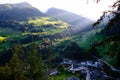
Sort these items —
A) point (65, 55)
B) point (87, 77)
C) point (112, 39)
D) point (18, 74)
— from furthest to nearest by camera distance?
point (65, 55) < point (87, 77) < point (18, 74) < point (112, 39)

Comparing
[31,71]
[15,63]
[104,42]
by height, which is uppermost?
[104,42]

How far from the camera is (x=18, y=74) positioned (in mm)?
60062

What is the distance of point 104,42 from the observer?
10.8m

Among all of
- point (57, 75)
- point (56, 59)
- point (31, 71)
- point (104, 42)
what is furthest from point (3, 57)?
point (104, 42)

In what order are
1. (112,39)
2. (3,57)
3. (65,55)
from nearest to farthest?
(112,39) → (65,55) → (3,57)

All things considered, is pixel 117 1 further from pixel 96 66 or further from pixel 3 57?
pixel 3 57

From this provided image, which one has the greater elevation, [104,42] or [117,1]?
[117,1]

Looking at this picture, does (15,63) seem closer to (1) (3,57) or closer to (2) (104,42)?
(2) (104,42)

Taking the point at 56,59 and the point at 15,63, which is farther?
the point at 56,59

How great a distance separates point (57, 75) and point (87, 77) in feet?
54.8

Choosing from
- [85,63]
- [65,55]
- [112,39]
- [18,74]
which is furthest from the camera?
[65,55]

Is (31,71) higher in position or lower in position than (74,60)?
higher

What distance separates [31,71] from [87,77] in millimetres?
32858

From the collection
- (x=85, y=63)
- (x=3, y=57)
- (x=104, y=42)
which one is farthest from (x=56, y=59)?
(x=104, y=42)
